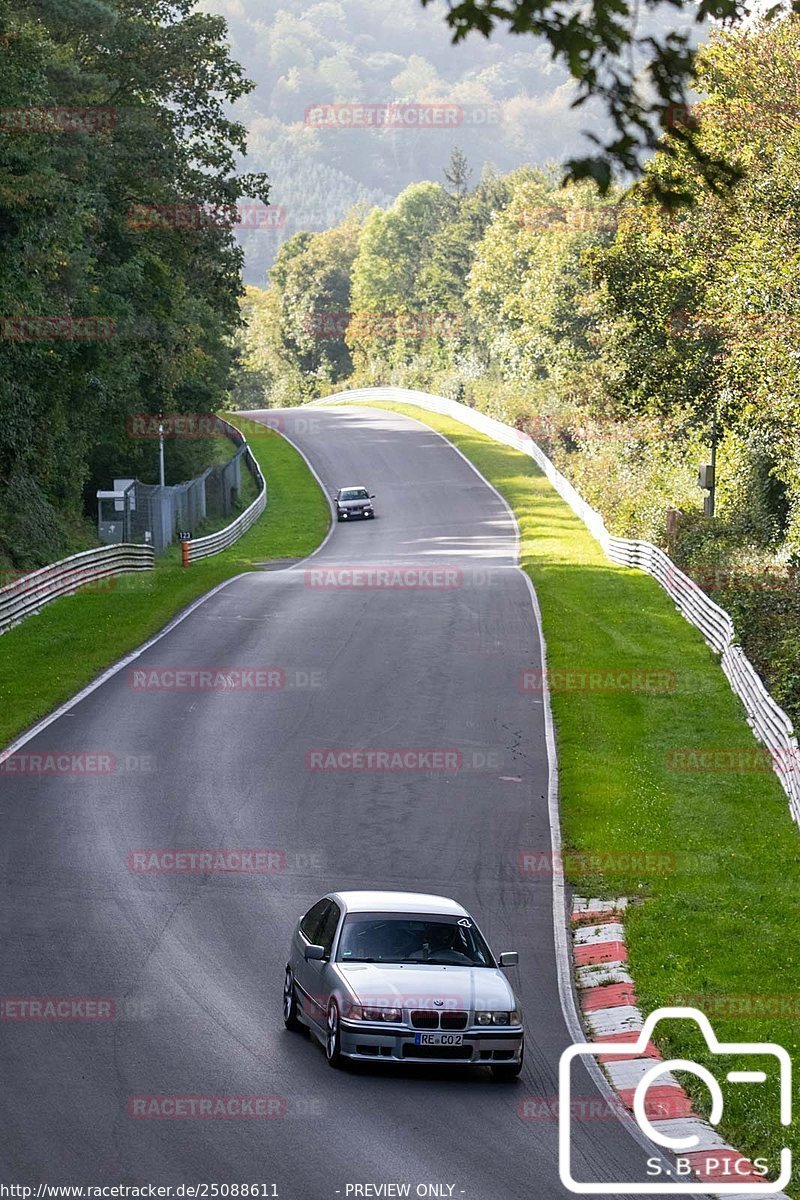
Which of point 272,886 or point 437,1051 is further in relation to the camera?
point 272,886

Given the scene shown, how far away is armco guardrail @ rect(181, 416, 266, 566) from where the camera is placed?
50.5m

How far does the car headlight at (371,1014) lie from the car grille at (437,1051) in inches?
10.0

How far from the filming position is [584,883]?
18891 millimetres

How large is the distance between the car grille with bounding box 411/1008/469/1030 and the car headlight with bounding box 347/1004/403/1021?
0.14 meters

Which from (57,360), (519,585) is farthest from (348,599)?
(57,360)

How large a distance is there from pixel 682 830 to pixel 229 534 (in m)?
37.9

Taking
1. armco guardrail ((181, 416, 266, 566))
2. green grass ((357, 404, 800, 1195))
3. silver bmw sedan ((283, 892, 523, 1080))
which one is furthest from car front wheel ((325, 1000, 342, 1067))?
armco guardrail ((181, 416, 266, 566))

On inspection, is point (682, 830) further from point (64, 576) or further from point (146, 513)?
point (146, 513)

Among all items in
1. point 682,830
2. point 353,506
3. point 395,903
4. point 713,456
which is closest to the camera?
point 395,903

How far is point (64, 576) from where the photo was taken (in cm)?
4000

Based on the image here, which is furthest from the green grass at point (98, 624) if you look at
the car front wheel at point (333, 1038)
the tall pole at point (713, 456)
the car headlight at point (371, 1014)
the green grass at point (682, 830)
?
the tall pole at point (713, 456)

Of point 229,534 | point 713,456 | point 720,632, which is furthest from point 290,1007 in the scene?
point 229,534

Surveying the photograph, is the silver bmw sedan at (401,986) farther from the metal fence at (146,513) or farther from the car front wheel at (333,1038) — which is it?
the metal fence at (146,513)

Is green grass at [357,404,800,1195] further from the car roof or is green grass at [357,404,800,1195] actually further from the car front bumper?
the car roof
